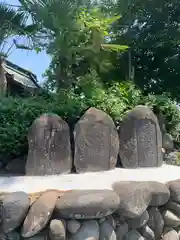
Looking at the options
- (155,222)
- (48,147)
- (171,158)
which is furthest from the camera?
(171,158)

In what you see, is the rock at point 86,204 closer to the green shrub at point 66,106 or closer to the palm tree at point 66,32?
the green shrub at point 66,106

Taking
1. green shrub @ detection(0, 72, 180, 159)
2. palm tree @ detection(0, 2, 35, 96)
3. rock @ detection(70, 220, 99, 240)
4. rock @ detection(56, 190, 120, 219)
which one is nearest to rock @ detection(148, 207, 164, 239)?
rock @ detection(56, 190, 120, 219)

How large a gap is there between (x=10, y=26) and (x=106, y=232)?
153 inches

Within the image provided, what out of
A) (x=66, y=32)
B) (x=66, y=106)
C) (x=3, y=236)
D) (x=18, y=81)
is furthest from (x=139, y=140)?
(x=18, y=81)

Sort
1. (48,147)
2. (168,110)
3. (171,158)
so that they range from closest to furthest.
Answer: (48,147) < (168,110) < (171,158)

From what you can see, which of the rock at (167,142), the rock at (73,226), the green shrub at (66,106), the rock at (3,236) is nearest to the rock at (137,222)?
the rock at (73,226)

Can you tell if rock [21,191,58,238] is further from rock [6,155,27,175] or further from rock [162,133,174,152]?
rock [162,133,174,152]

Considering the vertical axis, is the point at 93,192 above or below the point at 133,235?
above

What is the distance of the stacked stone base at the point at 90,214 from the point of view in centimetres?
217

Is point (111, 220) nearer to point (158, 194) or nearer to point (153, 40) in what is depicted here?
point (158, 194)

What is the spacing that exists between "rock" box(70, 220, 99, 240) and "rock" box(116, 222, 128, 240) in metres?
0.31

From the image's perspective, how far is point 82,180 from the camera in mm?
2832

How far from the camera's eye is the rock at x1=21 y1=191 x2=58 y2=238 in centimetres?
212

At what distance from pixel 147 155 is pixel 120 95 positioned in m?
1.05
